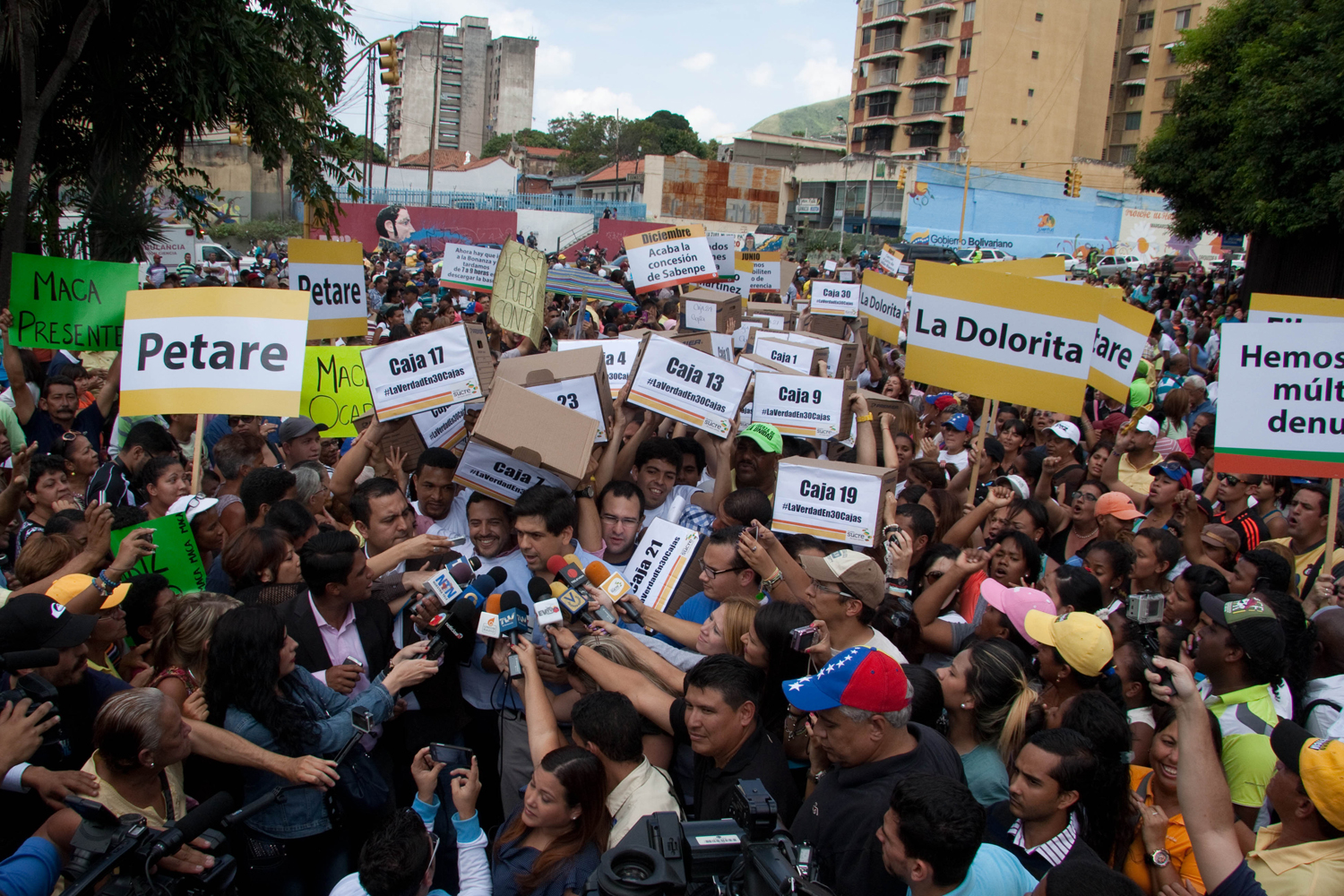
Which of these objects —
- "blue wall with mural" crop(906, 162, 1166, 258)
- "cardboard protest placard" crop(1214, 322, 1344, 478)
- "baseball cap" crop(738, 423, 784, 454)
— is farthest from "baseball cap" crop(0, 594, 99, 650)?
"blue wall with mural" crop(906, 162, 1166, 258)

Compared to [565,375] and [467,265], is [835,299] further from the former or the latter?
[565,375]

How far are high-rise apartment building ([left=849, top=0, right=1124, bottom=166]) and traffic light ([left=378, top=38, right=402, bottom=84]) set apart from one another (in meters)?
53.5

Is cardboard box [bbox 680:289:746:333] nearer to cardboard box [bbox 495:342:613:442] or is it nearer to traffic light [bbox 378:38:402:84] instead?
cardboard box [bbox 495:342:613:442]

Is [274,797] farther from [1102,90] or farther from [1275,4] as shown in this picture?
[1102,90]

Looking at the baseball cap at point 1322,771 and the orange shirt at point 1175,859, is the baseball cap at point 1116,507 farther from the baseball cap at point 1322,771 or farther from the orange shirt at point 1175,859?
the baseball cap at point 1322,771

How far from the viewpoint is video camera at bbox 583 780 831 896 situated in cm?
236

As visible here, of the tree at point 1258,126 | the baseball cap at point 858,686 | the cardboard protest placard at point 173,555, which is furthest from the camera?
the tree at point 1258,126

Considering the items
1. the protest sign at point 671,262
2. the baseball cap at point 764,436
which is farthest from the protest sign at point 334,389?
the protest sign at point 671,262

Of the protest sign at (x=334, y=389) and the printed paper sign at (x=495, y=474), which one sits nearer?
the printed paper sign at (x=495, y=474)

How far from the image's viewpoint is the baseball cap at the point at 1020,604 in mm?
4184

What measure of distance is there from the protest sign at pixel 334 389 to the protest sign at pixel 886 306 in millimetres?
5816

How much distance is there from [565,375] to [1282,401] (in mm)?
4499

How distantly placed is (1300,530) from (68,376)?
9.14 m

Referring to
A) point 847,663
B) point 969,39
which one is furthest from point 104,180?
point 969,39
